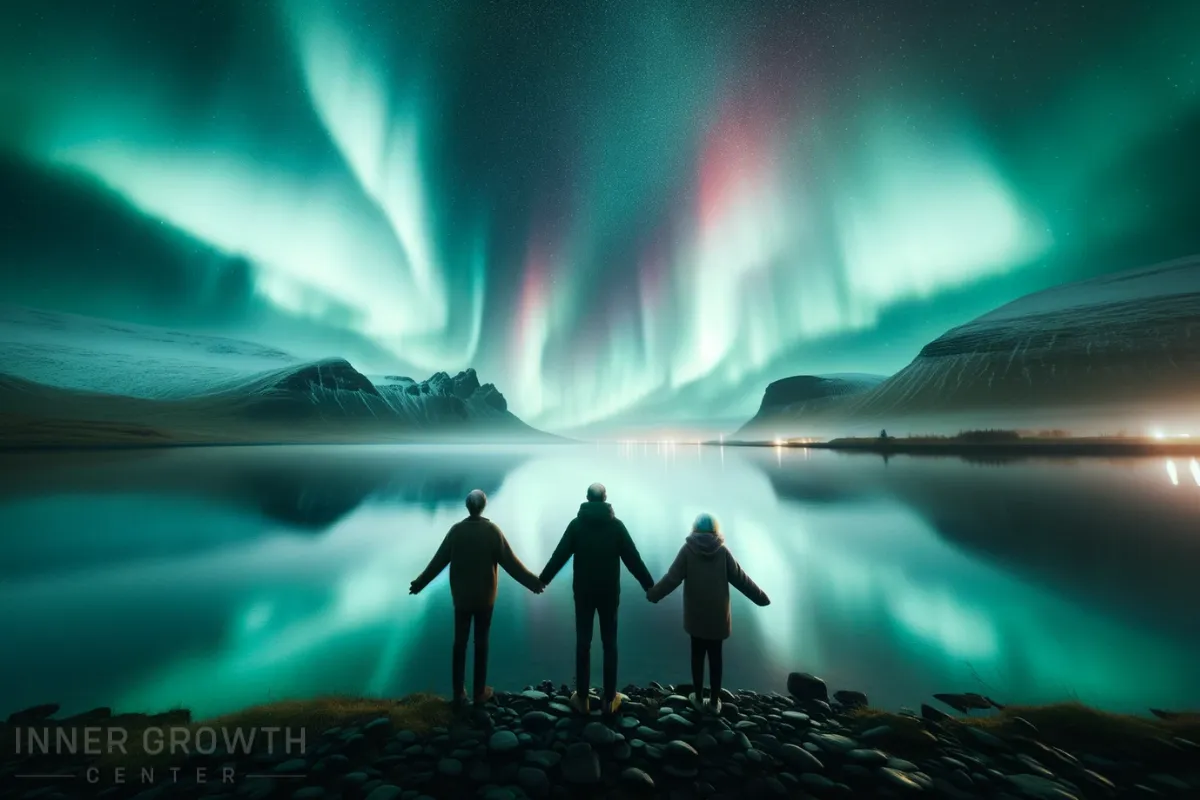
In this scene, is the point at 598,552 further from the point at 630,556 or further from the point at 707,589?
the point at 707,589

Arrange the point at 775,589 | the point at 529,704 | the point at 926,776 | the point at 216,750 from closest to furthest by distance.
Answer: the point at 926,776 < the point at 216,750 < the point at 529,704 < the point at 775,589

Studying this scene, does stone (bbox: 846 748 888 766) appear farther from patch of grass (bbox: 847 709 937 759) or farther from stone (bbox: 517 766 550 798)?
stone (bbox: 517 766 550 798)

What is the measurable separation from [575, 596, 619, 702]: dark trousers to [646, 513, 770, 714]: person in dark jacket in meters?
0.80

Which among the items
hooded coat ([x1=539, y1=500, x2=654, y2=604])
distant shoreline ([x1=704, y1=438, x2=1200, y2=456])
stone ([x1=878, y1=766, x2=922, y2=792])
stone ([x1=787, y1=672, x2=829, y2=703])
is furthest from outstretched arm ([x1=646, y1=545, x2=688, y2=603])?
distant shoreline ([x1=704, y1=438, x2=1200, y2=456])

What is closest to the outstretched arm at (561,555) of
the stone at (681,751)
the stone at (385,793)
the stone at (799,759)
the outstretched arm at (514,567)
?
the outstretched arm at (514,567)

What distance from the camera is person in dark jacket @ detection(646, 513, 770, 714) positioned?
736 cm

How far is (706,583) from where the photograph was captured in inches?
290

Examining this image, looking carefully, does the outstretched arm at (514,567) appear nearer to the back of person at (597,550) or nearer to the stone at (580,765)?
the back of person at (597,550)

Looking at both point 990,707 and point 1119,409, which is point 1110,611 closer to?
point 990,707

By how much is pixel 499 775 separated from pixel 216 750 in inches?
168

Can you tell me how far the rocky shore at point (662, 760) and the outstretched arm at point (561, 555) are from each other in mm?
2082

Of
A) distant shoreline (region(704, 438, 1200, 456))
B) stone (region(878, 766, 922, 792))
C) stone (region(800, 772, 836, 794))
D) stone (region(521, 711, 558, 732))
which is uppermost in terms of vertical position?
distant shoreline (region(704, 438, 1200, 456))

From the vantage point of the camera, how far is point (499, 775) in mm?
5820

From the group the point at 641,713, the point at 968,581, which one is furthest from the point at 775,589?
the point at 641,713
